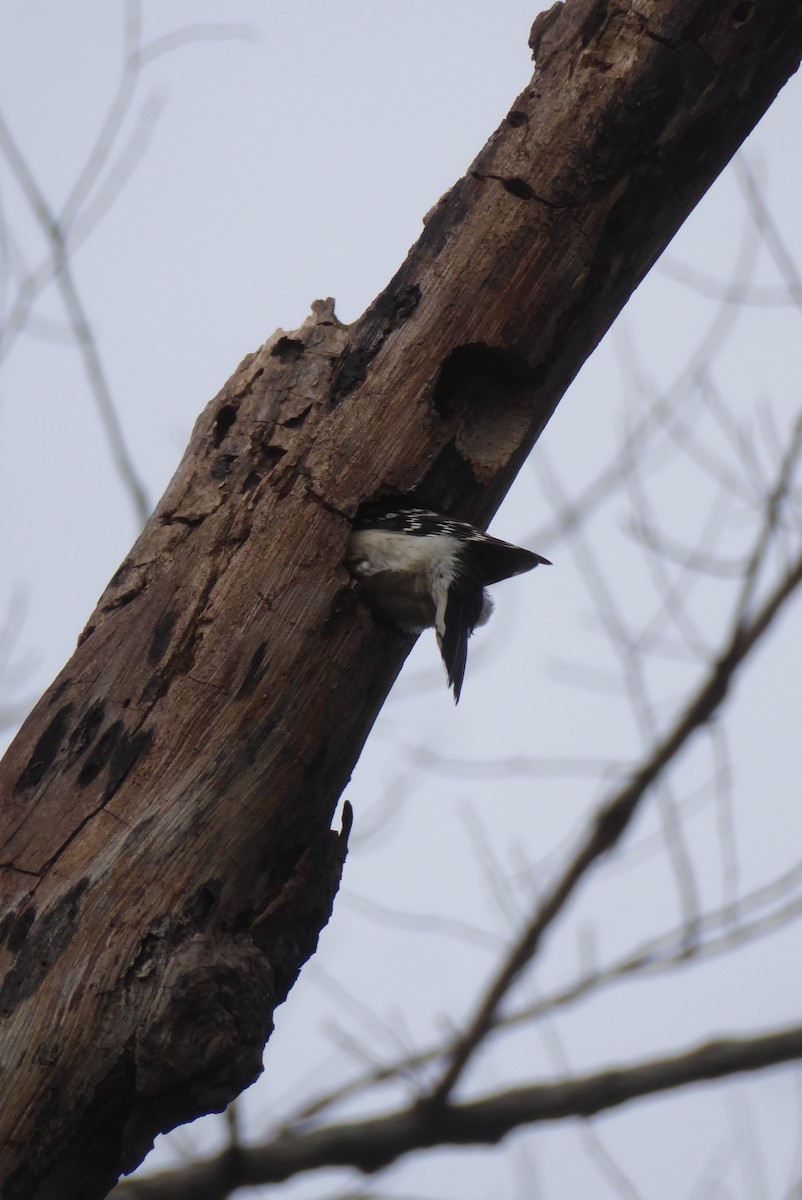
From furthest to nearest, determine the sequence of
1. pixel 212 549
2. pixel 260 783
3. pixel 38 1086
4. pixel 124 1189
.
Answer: pixel 124 1189
pixel 212 549
pixel 260 783
pixel 38 1086

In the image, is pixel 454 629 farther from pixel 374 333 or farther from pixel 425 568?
pixel 374 333

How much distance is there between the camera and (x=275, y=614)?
2.65 meters

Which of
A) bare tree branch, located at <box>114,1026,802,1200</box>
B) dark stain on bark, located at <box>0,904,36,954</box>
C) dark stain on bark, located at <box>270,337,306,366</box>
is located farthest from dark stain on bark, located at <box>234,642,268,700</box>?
bare tree branch, located at <box>114,1026,802,1200</box>

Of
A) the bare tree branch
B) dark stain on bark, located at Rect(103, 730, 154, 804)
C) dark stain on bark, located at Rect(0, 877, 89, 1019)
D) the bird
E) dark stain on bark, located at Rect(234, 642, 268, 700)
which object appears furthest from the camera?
the bare tree branch

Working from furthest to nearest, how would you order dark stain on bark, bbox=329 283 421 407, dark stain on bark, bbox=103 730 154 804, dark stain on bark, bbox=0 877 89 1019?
dark stain on bark, bbox=329 283 421 407, dark stain on bark, bbox=103 730 154 804, dark stain on bark, bbox=0 877 89 1019

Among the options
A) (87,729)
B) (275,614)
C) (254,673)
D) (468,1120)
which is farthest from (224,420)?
(468,1120)

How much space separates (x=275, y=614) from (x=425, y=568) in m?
0.41

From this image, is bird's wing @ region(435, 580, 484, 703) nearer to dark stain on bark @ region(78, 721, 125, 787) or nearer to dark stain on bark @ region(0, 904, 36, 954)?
dark stain on bark @ region(78, 721, 125, 787)

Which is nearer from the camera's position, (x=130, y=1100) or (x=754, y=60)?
(x=130, y=1100)

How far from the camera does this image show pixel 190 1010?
219 cm

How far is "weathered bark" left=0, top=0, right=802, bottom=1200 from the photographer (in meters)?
2.20

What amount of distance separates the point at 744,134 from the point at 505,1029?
8.84 feet

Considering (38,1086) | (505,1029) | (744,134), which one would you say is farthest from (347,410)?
(505,1029)

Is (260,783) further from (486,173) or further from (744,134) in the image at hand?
(744,134)
